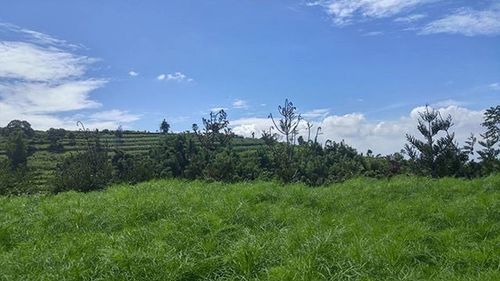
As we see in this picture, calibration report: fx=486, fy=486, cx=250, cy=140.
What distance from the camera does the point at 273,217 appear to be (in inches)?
371

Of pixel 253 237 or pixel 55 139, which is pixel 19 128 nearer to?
pixel 55 139

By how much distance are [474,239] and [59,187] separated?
2659 cm

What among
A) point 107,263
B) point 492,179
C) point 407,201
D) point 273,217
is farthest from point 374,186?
point 107,263

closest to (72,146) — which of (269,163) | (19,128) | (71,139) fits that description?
(71,139)

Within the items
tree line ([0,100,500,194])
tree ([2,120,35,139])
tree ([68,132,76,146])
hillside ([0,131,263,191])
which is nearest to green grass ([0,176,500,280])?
tree line ([0,100,500,194])

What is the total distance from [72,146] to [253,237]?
71.4m

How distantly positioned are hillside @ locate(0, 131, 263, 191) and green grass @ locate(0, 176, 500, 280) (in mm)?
38474

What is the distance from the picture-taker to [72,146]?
73375 mm

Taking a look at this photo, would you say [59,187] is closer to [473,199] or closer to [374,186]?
[374,186]

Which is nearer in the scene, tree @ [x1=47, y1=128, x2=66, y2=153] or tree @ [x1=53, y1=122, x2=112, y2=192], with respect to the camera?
tree @ [x1=53, y1=122, x2=112, y2=192]

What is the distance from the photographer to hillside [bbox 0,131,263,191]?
182 ft

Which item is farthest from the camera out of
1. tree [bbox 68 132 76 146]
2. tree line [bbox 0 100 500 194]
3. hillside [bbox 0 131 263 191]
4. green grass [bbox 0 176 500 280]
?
tree [bbox 68 132 76 146]

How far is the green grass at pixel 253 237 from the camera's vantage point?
6199mm

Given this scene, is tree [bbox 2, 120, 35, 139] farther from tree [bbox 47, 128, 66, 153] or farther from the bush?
the bush
